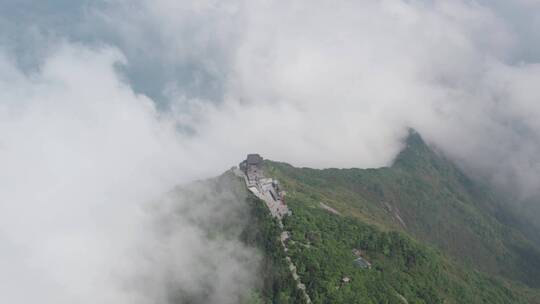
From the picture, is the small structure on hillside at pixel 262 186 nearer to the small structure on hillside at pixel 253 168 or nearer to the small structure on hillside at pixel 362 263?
the small structure on hillside at pixel 253 168

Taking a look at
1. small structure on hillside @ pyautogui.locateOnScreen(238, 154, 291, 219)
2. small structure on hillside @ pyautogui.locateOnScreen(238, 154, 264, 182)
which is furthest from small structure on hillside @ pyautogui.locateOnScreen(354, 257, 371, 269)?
small structure on hillside @ pyautogui.locateOnScreen(238, 154, 264, 182)

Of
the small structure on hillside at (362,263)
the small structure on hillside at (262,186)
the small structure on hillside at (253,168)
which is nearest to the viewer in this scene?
the small structure on hillside at (362,263)

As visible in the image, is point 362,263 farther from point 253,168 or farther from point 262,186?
point 253,168

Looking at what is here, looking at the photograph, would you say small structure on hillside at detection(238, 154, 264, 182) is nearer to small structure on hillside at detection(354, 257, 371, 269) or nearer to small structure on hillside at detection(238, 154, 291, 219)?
small structure on hillside at detection(238, 154, 291, 219)

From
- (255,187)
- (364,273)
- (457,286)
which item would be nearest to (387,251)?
(364,273)

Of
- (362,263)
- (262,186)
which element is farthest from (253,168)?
(362,263)

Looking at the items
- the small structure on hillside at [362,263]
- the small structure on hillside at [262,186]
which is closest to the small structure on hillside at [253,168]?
the small structure on hillside at [262,186]

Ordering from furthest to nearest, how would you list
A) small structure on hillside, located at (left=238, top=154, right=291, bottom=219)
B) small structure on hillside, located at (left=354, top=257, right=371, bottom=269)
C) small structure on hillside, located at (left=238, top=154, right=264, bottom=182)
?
small structure on hillside, located at (left=238, top=154, right=264, bottom=182) → small structure on hillside, located at (left=238, top=154, right=291, bottom=219) → small structure on hillside, located at (left=354, top=257, right=371, bottom=269)

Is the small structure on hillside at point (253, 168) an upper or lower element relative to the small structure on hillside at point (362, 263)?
upper

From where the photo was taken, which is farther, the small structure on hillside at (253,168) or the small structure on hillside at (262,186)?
the small structure on hillside at (253,168)

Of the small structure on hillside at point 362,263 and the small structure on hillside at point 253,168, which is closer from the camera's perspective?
the small structure on hillside at point 362,263

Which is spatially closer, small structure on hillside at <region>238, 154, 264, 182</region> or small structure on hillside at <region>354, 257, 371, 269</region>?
small structure on hillside at <region>354, 257, 371, 269</region>

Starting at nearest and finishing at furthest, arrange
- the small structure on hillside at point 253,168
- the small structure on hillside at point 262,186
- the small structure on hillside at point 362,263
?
the small structure on hillside at point 362,263 → the small structure on hillside at point 262,186 → the small structure on hillside at point 253,168
